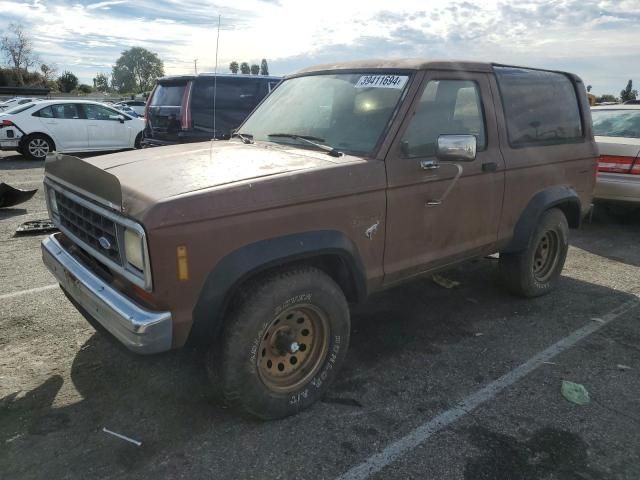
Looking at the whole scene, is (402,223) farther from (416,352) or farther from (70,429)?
(70,429)

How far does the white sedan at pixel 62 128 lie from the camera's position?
13062 mm

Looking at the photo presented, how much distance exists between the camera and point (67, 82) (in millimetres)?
64625

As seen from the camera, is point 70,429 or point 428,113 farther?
point 428,113

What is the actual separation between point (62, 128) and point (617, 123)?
12.7 meters

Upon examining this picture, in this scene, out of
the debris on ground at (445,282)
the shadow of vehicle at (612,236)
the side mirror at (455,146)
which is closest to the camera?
the side mirror at (455,146)

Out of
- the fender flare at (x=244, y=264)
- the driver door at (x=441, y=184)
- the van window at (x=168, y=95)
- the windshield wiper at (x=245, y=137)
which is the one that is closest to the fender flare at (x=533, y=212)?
the driver door at (x=441, y=184)

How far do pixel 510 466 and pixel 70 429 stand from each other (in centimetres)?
233

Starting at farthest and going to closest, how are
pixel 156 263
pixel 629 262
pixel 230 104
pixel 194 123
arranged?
pixel 230 104
pixel 194 123
pixel 629 262
pixel 156 263

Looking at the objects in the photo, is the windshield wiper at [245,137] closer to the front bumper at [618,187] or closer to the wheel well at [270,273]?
the wheel well at [270,273]

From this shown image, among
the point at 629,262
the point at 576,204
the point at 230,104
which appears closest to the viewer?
the point at 576,204

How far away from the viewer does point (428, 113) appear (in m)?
3.41

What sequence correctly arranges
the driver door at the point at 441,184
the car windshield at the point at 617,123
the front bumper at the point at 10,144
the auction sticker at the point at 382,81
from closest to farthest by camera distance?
the driver door at the point at 441,184 < the auction sticker at the point at 382,81 < the car windshield at the point at 617,123 < the front bumper at the point at 10,144

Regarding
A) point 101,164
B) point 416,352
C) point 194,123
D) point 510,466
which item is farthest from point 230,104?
point 510,466

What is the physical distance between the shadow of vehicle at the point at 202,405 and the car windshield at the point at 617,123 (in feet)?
13.7
